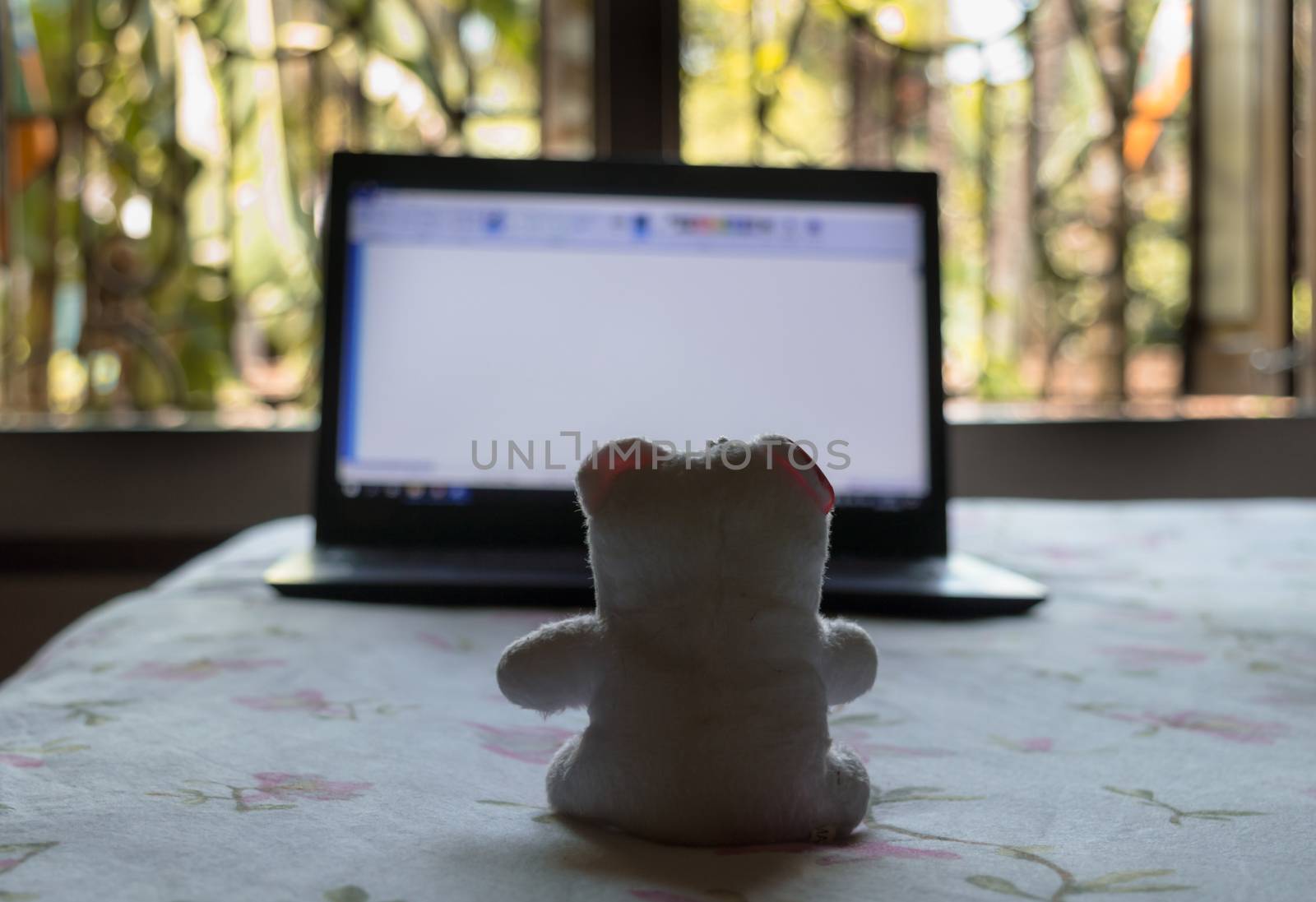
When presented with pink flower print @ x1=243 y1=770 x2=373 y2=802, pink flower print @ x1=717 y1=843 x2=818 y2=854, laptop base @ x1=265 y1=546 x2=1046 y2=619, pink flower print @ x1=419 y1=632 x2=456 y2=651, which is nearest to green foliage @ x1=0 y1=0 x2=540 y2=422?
laptop base @ x1=265 y1=546 x2=1046 y2=619

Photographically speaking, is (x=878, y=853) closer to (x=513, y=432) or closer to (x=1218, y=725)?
(x=1218, y=725)

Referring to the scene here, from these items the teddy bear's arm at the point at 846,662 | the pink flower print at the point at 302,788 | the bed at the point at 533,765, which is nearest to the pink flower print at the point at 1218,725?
the bed at the point at 533,765

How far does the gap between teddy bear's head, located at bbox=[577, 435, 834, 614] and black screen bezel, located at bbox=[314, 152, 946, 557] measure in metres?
0.54

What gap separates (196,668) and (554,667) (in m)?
0.30

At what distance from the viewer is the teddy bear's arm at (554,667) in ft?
1.27

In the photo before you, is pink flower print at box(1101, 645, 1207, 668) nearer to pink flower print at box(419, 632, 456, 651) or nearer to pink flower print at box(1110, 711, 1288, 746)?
pink flower print at box(1110, 711, 1288, 746)

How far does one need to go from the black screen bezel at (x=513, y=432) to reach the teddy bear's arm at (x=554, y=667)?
1.72 ft

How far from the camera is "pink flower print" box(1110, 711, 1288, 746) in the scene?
0.51m

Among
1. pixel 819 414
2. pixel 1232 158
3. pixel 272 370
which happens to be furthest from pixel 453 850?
pixel 1232 158

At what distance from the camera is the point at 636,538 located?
0.37m

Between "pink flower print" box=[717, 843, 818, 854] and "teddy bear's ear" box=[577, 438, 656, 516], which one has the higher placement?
"teddy bear's ear" box=[577, 438, 656, 516]

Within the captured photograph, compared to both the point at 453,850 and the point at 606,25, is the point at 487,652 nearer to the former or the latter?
the point at 453,850

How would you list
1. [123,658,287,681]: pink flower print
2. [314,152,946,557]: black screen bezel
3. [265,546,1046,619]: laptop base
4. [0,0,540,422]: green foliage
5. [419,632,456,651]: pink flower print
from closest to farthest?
[123,658,287,681]: pink flower print
[419,632,456,651]: pink flower print
[265,546,1046,619]: laptop base
[314,152,946,557]: black screen bezel
[0,0,540,422]: green foliage

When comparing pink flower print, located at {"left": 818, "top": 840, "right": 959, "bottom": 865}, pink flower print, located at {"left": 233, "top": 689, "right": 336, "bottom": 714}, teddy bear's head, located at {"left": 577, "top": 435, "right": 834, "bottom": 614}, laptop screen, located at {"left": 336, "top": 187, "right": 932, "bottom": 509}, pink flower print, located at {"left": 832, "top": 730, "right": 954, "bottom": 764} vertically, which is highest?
laptop screen, located at {"left": 336, "top": 187, "right": 932, "bottom": 509}
